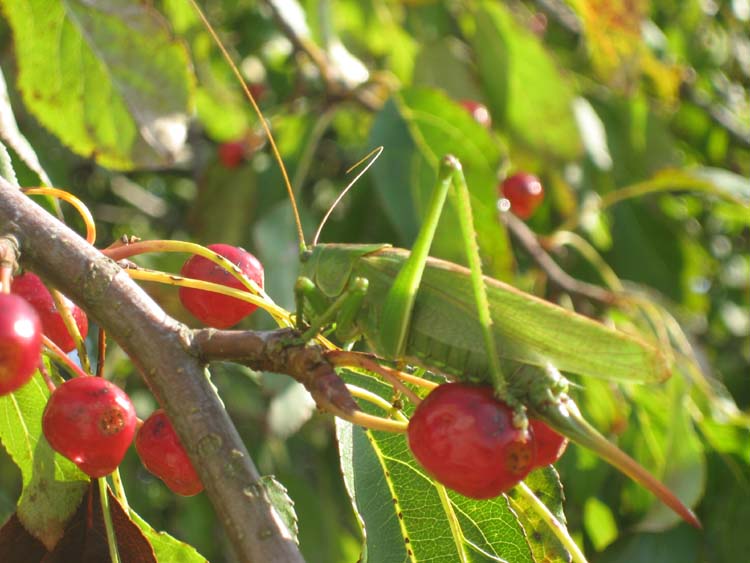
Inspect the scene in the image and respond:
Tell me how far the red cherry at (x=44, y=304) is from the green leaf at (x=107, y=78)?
487 mm

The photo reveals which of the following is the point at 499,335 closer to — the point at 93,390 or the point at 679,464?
the point at 93,390

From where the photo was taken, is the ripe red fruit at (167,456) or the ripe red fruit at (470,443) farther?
the ripe red fruit at (167,456)

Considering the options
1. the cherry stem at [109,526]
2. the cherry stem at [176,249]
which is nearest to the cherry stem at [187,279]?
the cherry stem at [176,249]

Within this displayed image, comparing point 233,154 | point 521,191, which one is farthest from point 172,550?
point 233,154

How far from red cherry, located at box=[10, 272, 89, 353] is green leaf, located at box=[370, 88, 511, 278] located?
787mm

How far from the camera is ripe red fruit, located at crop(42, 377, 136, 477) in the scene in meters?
0.75

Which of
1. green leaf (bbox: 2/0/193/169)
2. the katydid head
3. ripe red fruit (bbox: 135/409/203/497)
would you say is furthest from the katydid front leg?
green leaf (bbox: 2/0/193/169)

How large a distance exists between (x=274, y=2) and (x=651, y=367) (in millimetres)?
1513

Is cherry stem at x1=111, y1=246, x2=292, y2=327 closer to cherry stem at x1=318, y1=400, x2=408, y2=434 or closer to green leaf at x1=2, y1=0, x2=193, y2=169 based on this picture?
cherry stem at x1=318, y1=400, x2=408, y2=434

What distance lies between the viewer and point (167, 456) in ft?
2.69

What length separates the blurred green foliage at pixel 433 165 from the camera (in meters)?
1.48

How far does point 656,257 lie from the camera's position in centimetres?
264

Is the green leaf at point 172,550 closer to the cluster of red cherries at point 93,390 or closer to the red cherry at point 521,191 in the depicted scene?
the cluster of red cherries at point 93,390

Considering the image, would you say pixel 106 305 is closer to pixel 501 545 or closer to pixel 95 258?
pixel 95 258
